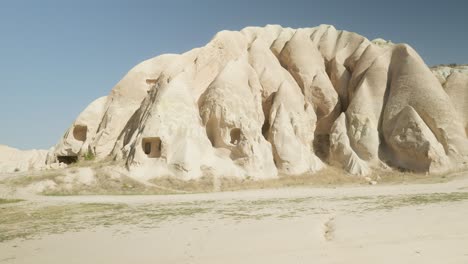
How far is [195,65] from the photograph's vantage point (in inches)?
1243

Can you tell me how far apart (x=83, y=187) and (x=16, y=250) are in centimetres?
1386

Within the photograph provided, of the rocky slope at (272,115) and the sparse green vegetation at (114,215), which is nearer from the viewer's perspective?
the sparse green vegetation at (114,215)

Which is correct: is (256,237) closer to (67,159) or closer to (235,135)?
(235,135)

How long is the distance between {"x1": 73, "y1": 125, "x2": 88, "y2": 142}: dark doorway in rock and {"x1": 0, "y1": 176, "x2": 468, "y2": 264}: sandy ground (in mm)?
20219

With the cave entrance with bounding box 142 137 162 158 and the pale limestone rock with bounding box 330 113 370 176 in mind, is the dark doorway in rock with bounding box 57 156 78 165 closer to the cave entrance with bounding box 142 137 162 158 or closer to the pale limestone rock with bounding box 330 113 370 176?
the cave entrance with bounding box 142 137 162 158

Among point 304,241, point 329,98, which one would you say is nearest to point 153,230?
point 304,241

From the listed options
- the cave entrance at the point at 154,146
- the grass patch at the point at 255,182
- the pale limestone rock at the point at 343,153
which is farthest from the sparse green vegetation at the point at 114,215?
the pale limestone rock at the point at 343,153

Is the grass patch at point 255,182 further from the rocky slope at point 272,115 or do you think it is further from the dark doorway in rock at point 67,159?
the dark doorway in rock at point 67,159

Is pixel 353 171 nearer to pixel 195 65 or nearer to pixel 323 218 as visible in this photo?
pixel 195 65

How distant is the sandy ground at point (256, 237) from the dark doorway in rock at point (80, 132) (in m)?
20.2

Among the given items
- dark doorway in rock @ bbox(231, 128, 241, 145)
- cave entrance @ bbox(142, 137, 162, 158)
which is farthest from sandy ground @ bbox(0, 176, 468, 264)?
dark doorway in rock @ bbox(231, 128, 241, 145)

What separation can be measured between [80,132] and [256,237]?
26703mm

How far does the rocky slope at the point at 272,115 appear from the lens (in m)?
25.1

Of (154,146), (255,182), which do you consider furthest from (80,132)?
(255,182)
